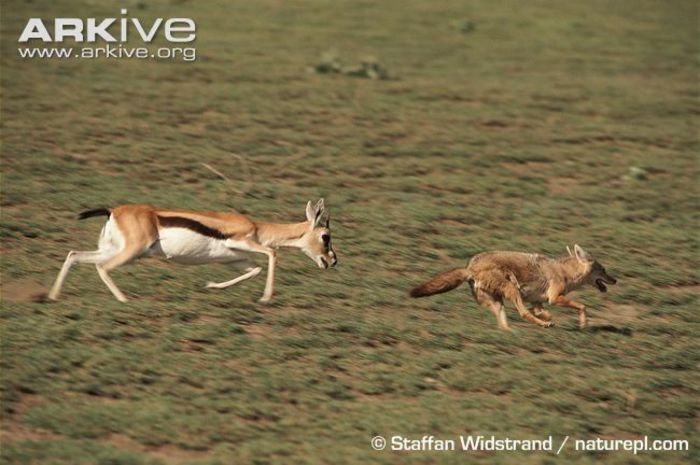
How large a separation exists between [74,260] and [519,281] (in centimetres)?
398

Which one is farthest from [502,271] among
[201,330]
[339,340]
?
[201,330]

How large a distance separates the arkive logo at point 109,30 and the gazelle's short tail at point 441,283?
11.7 meters

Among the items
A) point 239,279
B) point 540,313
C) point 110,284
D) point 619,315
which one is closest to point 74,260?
point 110,284

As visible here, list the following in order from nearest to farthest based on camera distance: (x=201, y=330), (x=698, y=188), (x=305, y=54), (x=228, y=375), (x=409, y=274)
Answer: (x=228, y=375) < (x=201, y=330) < (x=409, y=274) < (x=698, y=188) < (x=305, y=54)

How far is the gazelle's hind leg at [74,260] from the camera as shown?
34.1ft

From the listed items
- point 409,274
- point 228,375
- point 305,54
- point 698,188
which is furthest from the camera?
point 305,54

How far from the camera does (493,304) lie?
10.7m

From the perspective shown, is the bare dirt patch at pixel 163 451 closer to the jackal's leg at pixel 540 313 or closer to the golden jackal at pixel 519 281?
the golden jackal at pixel 519 281

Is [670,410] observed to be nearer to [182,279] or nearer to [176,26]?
[182,279]

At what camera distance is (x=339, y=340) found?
10.3 m

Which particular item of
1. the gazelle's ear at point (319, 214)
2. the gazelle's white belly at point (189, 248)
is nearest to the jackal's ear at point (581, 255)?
the gazelle's ear at point (319, 214)

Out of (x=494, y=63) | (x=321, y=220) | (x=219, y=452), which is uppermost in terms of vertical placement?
(x=494, y=63)

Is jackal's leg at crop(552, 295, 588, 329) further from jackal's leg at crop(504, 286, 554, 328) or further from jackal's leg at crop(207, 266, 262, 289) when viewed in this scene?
jackal's leg at crop(207, 266, 262, 289)

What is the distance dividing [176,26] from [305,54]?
2704 mm
